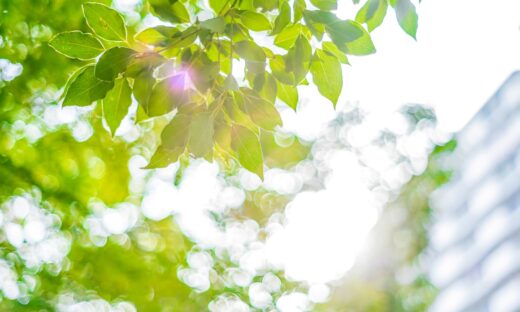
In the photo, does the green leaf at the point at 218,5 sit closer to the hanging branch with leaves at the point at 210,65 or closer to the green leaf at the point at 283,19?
the hanging branch with leaves at the point at 210,65

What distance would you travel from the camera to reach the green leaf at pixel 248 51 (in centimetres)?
118

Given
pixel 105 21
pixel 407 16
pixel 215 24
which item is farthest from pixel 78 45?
pixel 407 16

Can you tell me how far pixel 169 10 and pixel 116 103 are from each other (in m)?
0.23

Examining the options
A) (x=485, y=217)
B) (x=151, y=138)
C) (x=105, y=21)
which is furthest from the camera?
(x=485, y=217)

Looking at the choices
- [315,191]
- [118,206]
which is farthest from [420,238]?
[118,206]

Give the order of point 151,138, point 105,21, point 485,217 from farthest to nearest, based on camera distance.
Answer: point 485,217, point 151,138, point 105,21

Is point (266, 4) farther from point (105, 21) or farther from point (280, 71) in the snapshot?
point (105, 21)

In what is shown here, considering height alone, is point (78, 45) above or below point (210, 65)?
below

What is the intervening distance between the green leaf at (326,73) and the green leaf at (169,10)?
0.29 metres

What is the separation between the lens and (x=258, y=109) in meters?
1.23

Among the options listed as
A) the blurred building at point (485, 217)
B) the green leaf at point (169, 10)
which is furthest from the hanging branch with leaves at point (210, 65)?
the blurred building at point (485, 217)

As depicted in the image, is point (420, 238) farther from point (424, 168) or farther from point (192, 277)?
point (192, 277)

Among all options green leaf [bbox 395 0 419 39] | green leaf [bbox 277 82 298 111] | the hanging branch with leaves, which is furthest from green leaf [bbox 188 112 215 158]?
green leaf [bbox 395 0 419 39]

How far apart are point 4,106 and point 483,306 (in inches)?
2176
